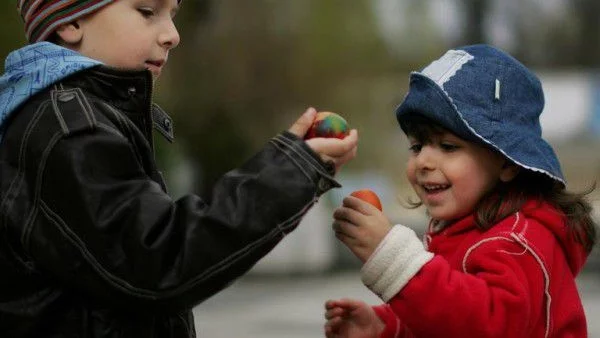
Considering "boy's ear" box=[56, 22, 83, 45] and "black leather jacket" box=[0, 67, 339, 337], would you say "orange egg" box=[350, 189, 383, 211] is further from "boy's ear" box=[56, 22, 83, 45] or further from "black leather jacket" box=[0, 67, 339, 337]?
"boy's ear" box=[56, 22, 83, 45]

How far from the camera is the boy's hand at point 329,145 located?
2.36 metres

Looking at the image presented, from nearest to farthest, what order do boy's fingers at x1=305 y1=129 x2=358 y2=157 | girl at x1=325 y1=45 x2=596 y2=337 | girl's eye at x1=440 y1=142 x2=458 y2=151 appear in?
boy's fingers at x1=305 y1=129 x2=358 y2=157 < girl at x1=325 y1=45 x2=596 y2=337 < girl's eye at x1=440 y1=142 x2=458 y2=151

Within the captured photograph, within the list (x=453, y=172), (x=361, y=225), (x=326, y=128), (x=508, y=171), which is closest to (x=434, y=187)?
(x=453, y=172)

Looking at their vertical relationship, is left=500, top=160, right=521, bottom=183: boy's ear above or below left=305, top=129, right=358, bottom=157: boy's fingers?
below

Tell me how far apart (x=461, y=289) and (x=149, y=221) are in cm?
76

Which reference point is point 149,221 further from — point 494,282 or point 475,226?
point 475,226

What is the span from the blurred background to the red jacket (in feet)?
27.9

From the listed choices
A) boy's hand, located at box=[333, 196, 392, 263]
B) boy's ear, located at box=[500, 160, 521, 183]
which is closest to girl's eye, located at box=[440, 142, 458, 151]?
boy's ear, located at box=[500, 160, 521, 183]

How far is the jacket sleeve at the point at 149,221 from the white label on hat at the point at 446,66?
2.19ft

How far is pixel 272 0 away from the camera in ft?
59.6

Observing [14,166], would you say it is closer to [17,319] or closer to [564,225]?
[17,319]

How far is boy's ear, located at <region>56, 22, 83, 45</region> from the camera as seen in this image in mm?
2584

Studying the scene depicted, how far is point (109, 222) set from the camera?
2.25 meters

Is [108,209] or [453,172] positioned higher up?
[108,209]
